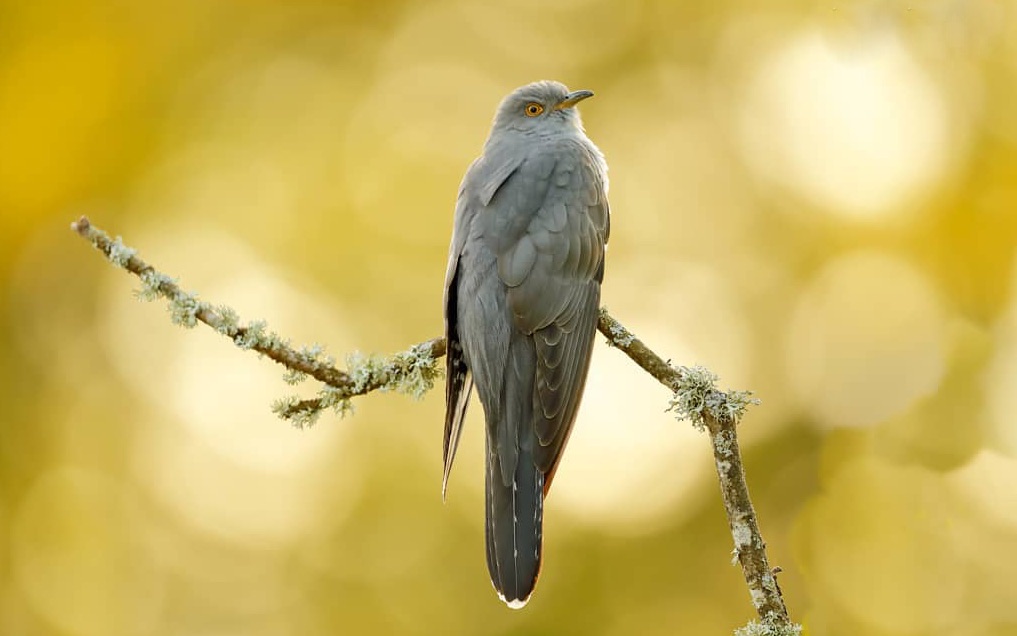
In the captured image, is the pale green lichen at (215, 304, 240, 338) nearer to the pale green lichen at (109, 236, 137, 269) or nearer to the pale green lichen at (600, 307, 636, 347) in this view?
the pale green lichen at (109, 236, 137, 269)

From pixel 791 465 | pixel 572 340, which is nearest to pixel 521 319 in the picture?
pixel 572 340

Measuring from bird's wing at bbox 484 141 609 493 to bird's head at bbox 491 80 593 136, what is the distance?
633mm

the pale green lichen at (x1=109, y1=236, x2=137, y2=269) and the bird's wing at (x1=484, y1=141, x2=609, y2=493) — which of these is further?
the bird's wing at (x1=484, y1=141, x2=609, y2=493)

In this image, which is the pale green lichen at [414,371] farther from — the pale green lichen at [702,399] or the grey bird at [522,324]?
the pale green lichen at [702,399]

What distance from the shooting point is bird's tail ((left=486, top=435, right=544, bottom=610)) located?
4.08 m

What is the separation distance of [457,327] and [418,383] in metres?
0.57

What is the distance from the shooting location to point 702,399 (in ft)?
12.2

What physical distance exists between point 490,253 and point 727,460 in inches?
61.6

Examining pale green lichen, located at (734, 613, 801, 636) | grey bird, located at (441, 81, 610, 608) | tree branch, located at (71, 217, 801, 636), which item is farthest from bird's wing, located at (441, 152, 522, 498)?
pale green lichen, located at (734, 613, 801, 636)

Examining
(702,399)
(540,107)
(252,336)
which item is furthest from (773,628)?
(540,107)

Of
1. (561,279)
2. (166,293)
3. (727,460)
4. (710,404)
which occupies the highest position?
(561,279)

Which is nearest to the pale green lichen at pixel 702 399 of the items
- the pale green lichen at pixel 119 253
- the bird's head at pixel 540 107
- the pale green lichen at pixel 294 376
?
the pale green lichen at pixel 294 376

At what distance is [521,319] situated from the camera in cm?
445

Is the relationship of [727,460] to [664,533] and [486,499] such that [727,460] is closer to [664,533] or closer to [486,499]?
[486,499]
